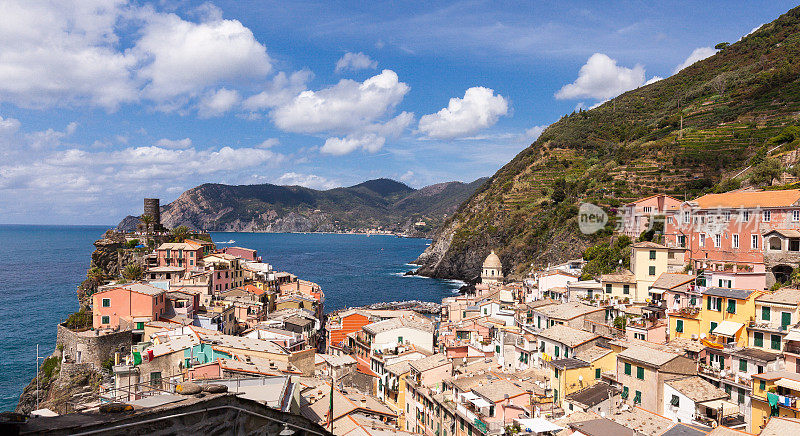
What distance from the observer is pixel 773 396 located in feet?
48.1

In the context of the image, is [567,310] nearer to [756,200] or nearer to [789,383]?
[756,200]

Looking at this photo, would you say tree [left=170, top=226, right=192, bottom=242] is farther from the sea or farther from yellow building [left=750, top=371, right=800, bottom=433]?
yellow building [left=750, top=371, right=800, bottom=433]

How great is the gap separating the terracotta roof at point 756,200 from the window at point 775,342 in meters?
10.2

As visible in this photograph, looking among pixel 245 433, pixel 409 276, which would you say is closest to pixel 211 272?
pixel 245 433

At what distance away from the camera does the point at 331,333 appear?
3922cm

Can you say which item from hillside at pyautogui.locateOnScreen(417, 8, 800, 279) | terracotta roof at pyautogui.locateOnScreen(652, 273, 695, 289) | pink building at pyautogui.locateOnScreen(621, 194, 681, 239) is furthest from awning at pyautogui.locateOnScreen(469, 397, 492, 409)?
hillside at pyautogui.locateOnScreen(417, 8, 800, 279)

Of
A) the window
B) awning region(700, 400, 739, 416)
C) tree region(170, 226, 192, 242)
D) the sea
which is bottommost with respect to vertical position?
the sea

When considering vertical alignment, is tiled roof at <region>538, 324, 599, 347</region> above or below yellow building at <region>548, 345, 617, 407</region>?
above

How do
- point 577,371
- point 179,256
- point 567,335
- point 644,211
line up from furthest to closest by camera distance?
1. point 179,256
2. point 644,211
3. point 567,335
4. point 577,371

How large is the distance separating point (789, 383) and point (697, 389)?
271 cm

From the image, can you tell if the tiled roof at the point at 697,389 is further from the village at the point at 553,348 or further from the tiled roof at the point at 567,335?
the tiled roof at the point at 567,335

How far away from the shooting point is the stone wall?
84.6 ft

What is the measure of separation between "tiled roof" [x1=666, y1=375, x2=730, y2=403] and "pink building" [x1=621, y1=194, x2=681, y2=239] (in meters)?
20.8

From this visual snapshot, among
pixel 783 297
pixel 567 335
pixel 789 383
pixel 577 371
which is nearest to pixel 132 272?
pixel 567 335
